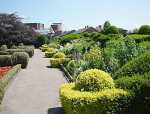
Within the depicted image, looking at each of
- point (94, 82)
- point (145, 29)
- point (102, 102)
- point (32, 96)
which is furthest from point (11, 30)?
point (102, 102)

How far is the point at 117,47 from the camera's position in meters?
19.0

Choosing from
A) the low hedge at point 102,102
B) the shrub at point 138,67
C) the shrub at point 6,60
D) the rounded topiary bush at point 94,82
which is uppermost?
the shrub at point 138,67

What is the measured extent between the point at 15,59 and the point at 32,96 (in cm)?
1405

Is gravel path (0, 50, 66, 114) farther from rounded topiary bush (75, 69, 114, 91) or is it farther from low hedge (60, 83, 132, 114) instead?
low hedge (60, 83, 132, 114)

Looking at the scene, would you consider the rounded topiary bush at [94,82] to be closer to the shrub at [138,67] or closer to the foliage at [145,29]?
the shrub at [138,67]

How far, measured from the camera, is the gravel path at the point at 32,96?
1416 cm

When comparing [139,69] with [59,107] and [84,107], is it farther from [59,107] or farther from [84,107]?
[59,107]

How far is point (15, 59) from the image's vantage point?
30812 mm

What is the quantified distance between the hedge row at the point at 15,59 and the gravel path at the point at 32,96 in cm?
595

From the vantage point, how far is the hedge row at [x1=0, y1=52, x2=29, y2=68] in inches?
1209

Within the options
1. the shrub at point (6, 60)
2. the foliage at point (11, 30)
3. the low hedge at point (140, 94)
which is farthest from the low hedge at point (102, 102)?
the foliage at point (11, 30)

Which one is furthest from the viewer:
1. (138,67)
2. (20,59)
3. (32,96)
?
(20,59)

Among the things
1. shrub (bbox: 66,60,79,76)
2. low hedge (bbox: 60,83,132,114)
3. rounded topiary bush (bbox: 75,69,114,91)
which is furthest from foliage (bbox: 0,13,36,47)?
low hedge (bbox: 60,83,132,114)

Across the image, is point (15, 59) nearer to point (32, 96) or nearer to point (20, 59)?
point (20, 59)
